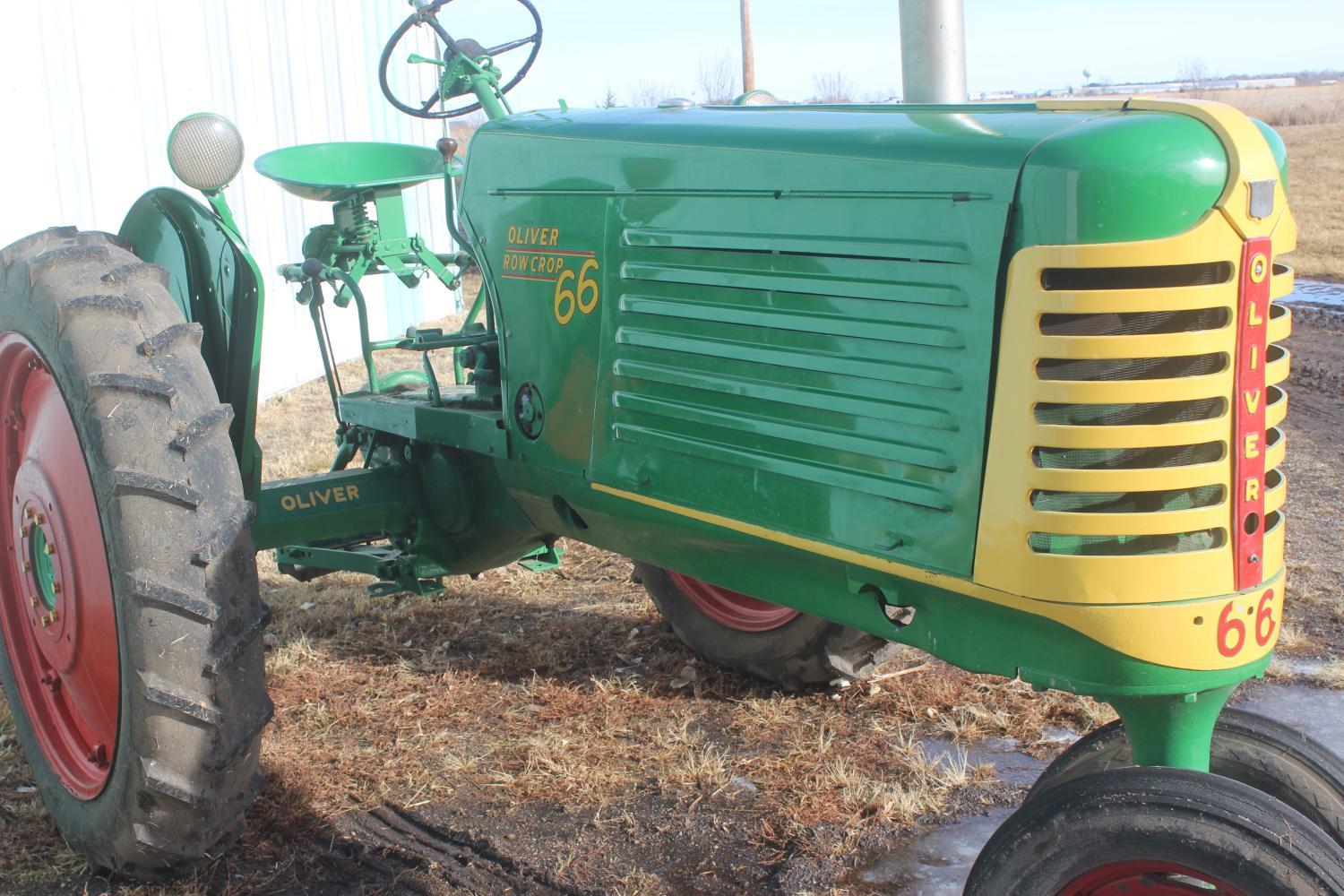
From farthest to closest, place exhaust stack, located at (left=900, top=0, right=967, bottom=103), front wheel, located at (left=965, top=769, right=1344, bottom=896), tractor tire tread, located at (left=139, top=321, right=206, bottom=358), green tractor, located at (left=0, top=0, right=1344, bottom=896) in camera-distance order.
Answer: exhaust stack, located at (left=900, top=0, right=967, bottom=103) → tractor tire tread, located at (left=139, top=321, right=206, bottom=358) → green tractor, located at (left=0, top=0, right=1344, bottom=896) → front wheel, located at (left=965, top=769, right=1344, bottom=896)

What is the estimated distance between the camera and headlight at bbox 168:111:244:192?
296 centimetres

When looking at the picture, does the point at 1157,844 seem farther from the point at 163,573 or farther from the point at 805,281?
the point at 163,573

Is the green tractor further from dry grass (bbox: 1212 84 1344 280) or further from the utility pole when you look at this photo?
the utility pole

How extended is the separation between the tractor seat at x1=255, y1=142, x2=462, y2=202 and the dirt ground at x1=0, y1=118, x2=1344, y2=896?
151 cm

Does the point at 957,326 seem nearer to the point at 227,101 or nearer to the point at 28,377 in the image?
the point at 28,377

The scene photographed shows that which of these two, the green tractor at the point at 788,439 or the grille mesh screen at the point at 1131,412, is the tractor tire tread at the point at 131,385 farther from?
the grille mesh screen at the point at 1131,412

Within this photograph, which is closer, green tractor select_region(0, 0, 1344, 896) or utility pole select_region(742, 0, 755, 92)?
green tractor select_region(0, 0, 1344, 896)

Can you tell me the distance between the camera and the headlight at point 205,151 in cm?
296

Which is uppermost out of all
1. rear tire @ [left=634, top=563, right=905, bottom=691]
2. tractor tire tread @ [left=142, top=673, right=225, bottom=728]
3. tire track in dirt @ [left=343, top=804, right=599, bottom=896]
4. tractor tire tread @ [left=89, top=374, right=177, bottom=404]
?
tractor tire tread @ [left=89, top=374, right=177, bottom=404]

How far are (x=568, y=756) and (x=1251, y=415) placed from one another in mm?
2066

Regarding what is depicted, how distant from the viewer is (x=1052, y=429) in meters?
1.90

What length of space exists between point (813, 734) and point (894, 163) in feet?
6.16

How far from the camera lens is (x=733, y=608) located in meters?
3.91

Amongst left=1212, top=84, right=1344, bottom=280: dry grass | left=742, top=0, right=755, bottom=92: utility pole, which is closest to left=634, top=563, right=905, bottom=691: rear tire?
left=1212, top=84, right=1344, bottom=280: dry grass
